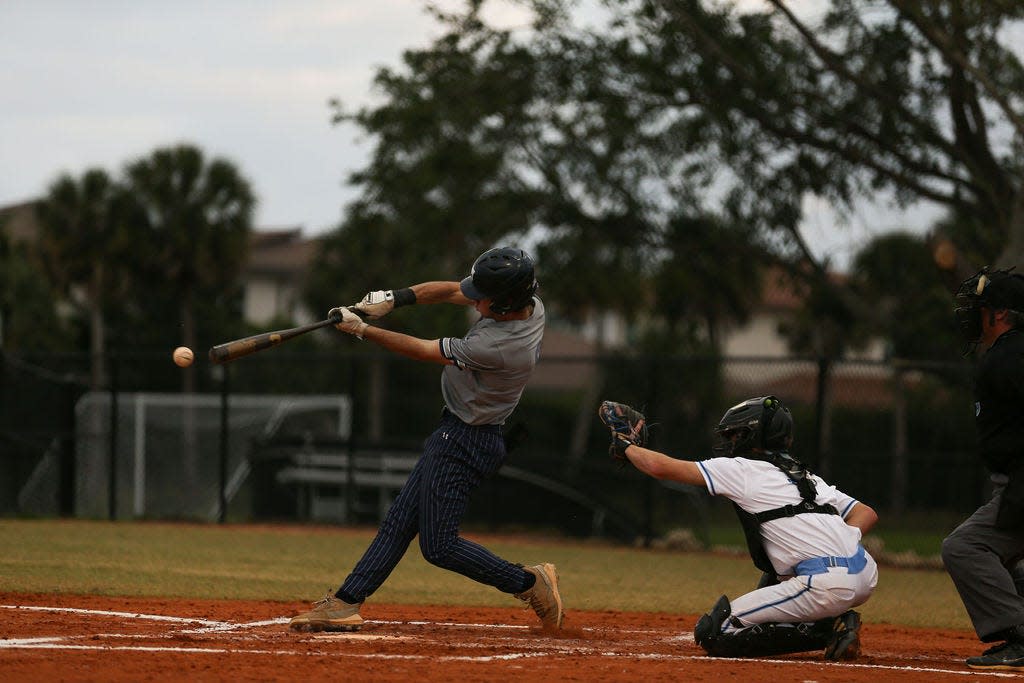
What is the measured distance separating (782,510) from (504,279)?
70.4 inches

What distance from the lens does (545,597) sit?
282 inches

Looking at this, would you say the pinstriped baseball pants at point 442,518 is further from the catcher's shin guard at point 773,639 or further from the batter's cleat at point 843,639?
the batter's cleat at point 843,639

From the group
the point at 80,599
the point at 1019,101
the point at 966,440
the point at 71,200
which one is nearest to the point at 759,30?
the point at 1019,101

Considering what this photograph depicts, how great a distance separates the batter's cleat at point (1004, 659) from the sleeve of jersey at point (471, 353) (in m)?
2.73

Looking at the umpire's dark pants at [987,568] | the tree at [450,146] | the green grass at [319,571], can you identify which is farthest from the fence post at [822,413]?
the umpire's dark pants at [987,568]

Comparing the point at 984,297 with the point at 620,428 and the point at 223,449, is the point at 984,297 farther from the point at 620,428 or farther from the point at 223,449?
the point at 223,449

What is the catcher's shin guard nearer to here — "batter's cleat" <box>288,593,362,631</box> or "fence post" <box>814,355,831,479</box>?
"batter's cleat" <box>288,593,362,631</box>

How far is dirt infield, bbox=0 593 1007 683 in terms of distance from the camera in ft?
18.0

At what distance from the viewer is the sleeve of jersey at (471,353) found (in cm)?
671

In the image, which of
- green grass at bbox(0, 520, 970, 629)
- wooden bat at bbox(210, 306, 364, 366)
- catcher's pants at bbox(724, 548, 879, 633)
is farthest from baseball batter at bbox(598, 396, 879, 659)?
green grass at bbox(0, 520, 970, 629)

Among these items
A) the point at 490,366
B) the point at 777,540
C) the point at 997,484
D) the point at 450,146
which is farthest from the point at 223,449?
the point at 997,484

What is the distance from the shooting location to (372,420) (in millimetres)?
22797

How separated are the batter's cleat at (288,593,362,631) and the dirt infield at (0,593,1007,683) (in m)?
0.09

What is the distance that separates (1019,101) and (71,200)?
76.3ft
